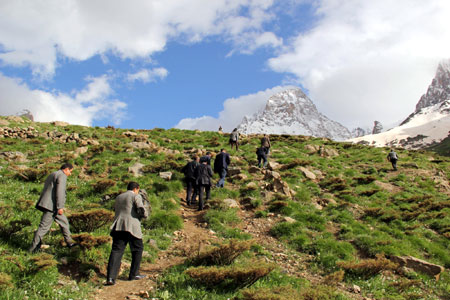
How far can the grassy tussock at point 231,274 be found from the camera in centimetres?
719

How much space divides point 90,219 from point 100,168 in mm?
8702

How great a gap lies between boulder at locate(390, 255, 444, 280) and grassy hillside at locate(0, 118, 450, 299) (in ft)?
0.78

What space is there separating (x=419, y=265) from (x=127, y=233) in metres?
9.92

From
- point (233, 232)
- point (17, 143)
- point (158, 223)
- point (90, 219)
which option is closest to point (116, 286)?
point (90, 219)

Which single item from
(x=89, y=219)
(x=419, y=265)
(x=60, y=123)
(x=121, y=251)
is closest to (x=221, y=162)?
(x=89, y=219)

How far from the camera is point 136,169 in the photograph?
17.9 meters

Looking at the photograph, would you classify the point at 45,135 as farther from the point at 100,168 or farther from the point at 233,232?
the point at 233,232

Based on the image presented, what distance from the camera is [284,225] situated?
1263cm

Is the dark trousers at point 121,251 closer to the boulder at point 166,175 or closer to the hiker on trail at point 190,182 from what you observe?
the hiker on trail at point 190,182

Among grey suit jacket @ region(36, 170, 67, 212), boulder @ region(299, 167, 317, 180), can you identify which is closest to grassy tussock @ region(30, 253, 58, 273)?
grey suit jacket @ region(36, 170, 67, 212)

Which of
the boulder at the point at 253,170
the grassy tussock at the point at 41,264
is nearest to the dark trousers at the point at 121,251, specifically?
the grassy tussock at the point at 41,264

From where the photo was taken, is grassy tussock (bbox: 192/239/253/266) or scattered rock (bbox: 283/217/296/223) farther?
scattered rock (bbox: 283/217/296/223)

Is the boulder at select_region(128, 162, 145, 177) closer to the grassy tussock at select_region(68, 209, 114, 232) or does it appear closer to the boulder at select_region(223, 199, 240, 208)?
the boulder at select_region(223, 199, 240, 208)

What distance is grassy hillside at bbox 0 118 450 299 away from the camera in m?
7.34
